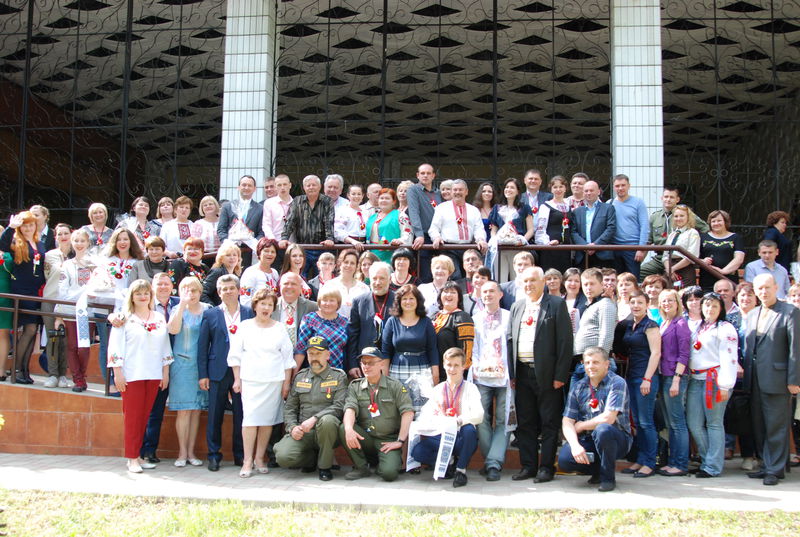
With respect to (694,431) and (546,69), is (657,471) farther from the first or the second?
(546,69)

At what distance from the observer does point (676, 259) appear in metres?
8.71

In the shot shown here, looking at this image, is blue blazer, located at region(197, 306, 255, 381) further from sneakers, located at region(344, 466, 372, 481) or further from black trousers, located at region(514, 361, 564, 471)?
black trousers, located at region(514, 361, 564, 471)

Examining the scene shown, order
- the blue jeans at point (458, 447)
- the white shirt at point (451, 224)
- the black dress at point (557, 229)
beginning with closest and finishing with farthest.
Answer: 1. the blue jeans at point (458, 447)
2. the white shirt at point (451, 224)
3. the black dress at point (557, 229)

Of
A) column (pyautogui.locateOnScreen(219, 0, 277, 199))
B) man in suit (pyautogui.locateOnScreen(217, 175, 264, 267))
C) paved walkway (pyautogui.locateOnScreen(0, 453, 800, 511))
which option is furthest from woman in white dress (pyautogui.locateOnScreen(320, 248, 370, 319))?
column (pyautogui.locateOnScreen(219, 0, 277, 199))

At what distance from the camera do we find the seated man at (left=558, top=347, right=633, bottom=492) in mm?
6188

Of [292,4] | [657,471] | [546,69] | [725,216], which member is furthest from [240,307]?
[546,69]

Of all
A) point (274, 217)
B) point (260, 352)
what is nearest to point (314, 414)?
point (260, 352)

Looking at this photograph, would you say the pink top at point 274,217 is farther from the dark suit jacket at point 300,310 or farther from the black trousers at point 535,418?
the black trousers at point 535,418

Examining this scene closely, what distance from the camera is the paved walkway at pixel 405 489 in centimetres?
573

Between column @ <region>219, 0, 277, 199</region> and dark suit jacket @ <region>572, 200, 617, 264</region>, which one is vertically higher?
column @ <region>219, 0, 277, 199</region>

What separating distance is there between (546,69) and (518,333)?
36.5ft

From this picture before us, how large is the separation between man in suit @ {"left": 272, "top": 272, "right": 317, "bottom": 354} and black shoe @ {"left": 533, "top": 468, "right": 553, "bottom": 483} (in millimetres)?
2400

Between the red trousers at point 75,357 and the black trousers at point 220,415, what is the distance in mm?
1519

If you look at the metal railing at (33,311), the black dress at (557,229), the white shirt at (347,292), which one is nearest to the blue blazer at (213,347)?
the white shirt at (347,292)
